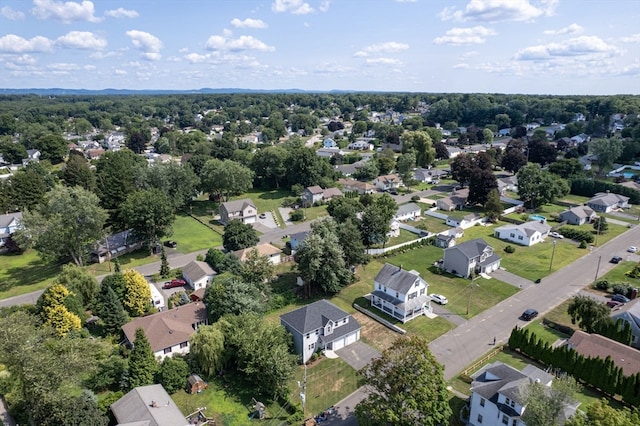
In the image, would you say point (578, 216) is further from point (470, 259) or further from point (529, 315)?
point (529, 315)

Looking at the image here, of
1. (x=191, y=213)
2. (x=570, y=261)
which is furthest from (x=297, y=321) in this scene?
(x=191, y=213)

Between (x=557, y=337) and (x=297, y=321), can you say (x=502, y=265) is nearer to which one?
(x=557, y=337)

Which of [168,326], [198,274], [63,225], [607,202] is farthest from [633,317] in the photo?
[63,225]

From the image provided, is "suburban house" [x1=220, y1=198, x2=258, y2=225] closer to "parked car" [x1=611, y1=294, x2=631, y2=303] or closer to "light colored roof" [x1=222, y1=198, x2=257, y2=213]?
"light colored roof" [x1=222, y1=198, x2=257, y2=213]

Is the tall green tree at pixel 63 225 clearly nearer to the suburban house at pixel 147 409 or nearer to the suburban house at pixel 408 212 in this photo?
the suburban house at pixel 147 409

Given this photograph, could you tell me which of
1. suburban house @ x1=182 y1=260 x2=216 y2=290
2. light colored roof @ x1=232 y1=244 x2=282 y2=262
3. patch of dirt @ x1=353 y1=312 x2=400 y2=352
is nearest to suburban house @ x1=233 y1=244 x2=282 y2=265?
light colored roof @ x1=232 y1=244 x2=282 y2=262
